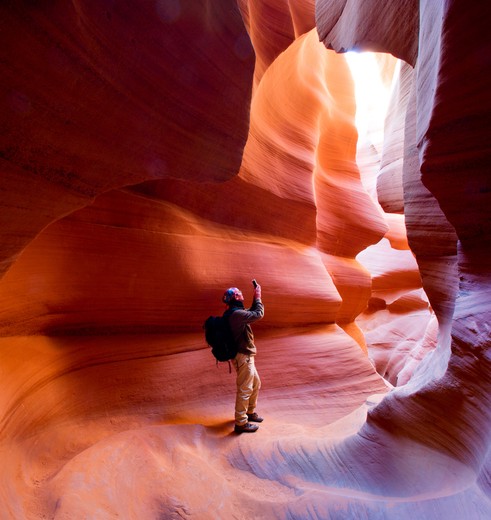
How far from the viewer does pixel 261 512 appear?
2.74 metres

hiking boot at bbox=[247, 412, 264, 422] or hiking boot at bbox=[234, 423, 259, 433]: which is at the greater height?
hiking boot at bbox=[234, 423, 259, 433]

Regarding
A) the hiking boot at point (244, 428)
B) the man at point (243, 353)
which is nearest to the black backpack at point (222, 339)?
the man at point (243, 353)

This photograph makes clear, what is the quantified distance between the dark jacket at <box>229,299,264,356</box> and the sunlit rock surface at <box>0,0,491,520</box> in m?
0.94

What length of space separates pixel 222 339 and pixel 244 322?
320 millimetres

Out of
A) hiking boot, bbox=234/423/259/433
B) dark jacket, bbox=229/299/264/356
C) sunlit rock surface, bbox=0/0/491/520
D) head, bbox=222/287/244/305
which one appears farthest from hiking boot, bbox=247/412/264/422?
head, bbox=222/287/244/305

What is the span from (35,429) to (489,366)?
3.64 meters

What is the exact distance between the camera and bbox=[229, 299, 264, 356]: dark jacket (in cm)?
399

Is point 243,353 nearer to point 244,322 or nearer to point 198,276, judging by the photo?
point 244,322

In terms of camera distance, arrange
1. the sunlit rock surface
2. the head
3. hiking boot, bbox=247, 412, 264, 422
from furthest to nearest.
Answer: hiking boot, bbox=247, 412, 264, 422
the head
the sunlit rock surface

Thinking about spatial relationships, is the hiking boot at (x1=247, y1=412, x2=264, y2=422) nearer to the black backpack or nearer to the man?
the man

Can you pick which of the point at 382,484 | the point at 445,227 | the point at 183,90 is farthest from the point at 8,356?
the point at 445,227

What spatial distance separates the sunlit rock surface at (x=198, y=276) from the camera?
2189 millimetres

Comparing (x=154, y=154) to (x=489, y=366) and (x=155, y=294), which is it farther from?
(x=489, y=366)

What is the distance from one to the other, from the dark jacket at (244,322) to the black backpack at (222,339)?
0.19ft
